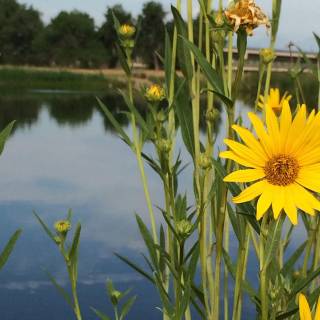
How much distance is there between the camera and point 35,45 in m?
20.4

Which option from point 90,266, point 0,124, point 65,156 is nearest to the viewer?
point 90,266

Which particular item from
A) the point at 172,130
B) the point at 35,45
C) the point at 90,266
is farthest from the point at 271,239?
the point at 35,45

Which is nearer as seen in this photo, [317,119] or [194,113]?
[317,119]

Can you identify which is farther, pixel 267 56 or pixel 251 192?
pixel 267 56

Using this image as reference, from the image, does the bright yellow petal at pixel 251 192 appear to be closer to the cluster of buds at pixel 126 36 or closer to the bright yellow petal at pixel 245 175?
the bright yellow petal at pixel 245 175

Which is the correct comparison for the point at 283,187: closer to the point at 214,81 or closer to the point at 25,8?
the point at 214,81

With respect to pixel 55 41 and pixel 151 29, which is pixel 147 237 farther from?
pixel 55 41

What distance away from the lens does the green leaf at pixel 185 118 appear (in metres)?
0.70

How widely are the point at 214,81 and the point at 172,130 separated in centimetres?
26

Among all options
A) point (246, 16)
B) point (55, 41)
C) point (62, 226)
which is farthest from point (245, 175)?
point (55, 41)

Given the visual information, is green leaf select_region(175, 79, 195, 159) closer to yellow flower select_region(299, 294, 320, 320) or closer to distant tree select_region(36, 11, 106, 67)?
yellow flower select_region(299, 294, 320, 320)

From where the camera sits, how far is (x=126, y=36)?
0.82 m

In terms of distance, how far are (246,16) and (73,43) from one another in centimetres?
2010

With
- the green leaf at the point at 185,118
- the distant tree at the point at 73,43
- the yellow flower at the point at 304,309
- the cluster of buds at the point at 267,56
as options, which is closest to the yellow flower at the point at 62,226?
the green leaf at the point at 185,118
